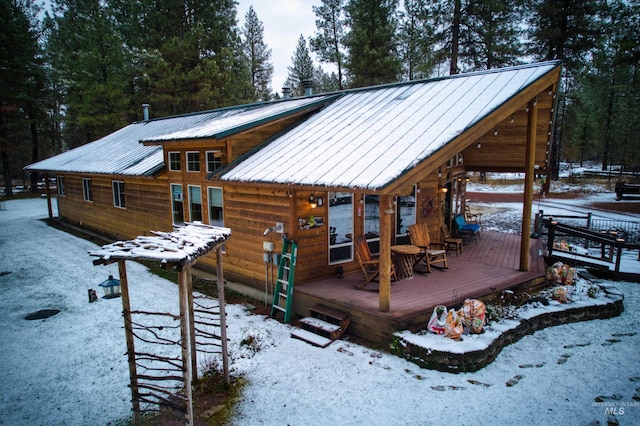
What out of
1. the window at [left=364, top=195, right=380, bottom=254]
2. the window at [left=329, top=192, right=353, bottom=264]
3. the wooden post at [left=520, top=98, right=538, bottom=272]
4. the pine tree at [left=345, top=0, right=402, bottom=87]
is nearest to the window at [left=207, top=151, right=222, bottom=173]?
the window at [left=329, top=192, right=353, bottom=264]

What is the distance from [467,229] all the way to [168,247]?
1001 cm

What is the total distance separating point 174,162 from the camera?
10.8 metres

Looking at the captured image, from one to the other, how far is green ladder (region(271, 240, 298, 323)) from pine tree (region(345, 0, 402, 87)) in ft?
68.6

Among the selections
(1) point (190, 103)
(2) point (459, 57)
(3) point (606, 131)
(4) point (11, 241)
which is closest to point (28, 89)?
(1) point (190, 103)

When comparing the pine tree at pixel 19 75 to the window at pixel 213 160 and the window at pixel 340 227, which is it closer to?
the window at pixel 213 160

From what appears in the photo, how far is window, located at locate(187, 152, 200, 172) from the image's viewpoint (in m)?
9.95

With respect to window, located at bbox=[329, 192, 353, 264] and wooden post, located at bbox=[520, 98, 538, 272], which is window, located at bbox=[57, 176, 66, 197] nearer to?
window, located at bbox=[329, 192, 353, 264]

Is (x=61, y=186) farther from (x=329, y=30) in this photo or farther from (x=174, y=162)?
(x=329, y=30)

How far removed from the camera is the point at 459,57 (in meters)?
23.0

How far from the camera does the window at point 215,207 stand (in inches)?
371

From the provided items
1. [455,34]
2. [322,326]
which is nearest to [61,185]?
[322,326]

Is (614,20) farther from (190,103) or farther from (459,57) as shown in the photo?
(190,103)

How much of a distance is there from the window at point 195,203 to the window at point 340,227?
3.95 meters

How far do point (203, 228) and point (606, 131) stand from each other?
4422cm
